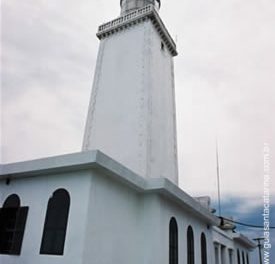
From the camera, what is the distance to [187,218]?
8.73m

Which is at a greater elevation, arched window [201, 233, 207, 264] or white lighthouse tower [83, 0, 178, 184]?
white lighthouse tower [83, 0, 178, 184]

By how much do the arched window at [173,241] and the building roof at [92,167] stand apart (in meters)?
0.65

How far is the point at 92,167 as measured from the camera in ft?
18.4

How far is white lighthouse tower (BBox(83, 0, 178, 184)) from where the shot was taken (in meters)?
9.95

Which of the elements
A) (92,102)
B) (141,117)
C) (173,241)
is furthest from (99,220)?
(92,102)

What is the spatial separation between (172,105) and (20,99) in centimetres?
682

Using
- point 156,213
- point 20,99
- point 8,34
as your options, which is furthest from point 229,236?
point 8,34

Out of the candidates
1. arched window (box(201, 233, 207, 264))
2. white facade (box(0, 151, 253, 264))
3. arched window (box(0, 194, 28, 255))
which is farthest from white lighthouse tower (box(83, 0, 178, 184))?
arched window (box(0, 194, 28, 255))

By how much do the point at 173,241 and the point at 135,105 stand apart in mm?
5343

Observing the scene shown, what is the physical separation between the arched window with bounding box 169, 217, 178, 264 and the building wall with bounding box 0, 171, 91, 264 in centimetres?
317

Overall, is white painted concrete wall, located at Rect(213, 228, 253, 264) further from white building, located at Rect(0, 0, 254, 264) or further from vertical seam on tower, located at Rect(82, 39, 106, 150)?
vertical seam on tower, located at Rect(82, 39, 106, 150)

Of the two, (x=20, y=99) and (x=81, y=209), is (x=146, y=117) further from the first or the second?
(x=81, y=209)

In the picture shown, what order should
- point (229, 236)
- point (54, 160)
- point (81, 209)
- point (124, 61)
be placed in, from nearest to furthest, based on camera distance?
point (81, 209) < point (54, 160) < point (124, 61) < point (229, 236)

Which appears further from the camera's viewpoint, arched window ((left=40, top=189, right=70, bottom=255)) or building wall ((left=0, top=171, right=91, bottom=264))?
arched window ((left=40, top=189, right=70, bottom=255))
